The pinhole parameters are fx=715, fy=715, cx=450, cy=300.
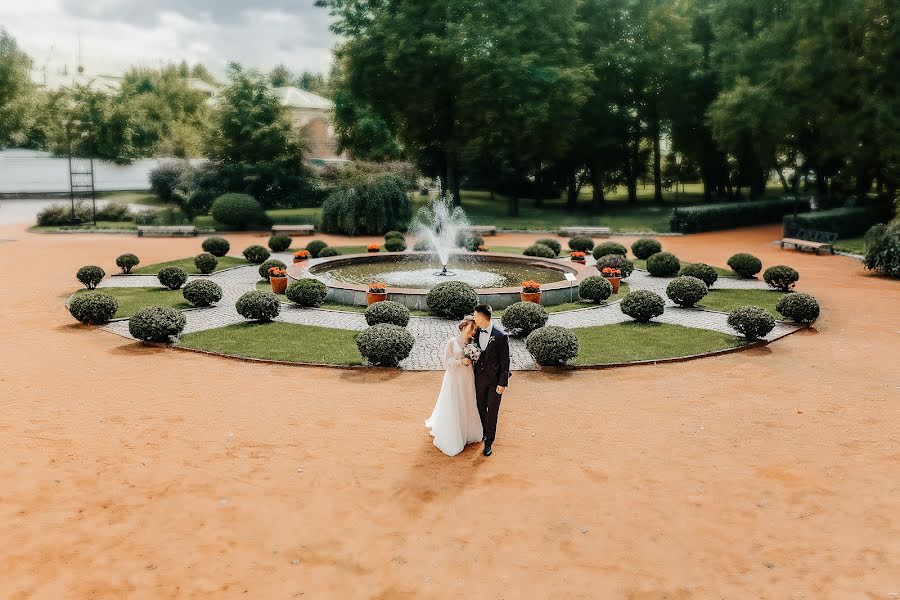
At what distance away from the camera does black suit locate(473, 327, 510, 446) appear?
29.2ft

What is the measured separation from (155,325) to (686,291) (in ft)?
40.2

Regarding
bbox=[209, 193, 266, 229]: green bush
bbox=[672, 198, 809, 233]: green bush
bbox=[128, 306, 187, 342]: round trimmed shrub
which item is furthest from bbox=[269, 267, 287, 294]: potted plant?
bbox=[672, 198, 809, 233]: green bush

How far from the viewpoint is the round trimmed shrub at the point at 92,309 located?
15781 mm

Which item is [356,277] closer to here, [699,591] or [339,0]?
[699,591]

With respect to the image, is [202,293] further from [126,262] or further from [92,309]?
[126,262]

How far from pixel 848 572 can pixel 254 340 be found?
36.9 feet

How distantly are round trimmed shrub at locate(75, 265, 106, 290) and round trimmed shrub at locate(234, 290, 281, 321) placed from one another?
21.1ft

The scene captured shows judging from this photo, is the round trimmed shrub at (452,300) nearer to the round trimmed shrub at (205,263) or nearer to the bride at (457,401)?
the bride at (457,401)

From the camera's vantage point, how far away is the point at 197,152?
5825cm

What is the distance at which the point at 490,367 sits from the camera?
896 centimetres

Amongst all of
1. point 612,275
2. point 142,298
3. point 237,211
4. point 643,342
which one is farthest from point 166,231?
point 643,342

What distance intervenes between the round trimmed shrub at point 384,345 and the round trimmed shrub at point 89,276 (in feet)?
36.0

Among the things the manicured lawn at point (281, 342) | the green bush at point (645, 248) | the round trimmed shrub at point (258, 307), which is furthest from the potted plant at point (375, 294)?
the green bush at point (645, 248)

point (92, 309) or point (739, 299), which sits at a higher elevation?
point (92, 309)
